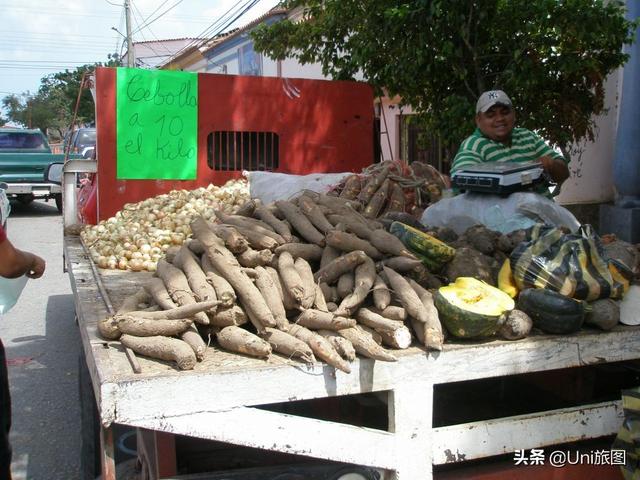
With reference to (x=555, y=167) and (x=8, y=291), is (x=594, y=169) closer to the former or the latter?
(x=555, y=167)

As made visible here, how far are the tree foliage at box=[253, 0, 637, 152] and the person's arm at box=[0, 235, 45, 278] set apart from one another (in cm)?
414

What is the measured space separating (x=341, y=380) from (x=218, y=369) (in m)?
0.40

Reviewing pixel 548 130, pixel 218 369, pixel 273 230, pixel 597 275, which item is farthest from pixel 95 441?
pixel 548 130

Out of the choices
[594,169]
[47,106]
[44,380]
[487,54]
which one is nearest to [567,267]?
[487,54]

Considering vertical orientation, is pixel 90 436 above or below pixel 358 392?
below

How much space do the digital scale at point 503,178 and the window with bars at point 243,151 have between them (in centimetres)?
252

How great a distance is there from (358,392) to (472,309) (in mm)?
519

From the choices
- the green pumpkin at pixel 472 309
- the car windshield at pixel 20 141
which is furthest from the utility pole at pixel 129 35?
the green pumpkin at pixel 472 309

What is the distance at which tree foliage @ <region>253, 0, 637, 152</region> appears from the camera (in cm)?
571

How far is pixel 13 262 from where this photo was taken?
2.64 meters

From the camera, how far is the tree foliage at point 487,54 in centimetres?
571

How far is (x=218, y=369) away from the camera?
6.84 feet

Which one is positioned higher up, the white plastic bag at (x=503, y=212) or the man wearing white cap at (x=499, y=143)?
the man wearing white cap at (x=499, y=143)

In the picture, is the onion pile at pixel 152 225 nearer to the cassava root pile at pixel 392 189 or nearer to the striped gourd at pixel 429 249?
the cassava root pile at pixel 392 189
